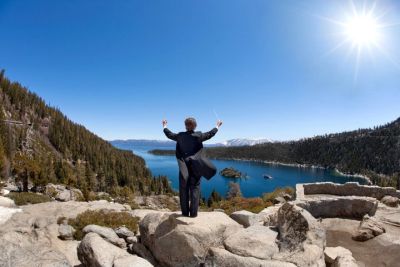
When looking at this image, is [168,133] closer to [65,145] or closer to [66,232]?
[66,232]

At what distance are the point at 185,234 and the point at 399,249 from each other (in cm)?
787

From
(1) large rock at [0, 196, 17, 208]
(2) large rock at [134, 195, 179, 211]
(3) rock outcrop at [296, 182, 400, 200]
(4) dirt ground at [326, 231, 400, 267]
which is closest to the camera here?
(4) dirt ground at [326, 231, 400, 267]

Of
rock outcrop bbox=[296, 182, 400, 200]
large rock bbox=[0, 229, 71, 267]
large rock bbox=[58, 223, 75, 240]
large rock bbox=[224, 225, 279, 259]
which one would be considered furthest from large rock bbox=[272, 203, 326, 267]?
rock outcrop bbox=[296, 182, 400, 200]

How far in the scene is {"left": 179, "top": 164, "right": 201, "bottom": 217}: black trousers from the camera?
862 centimetres

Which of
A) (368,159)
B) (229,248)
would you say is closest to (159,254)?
(229,248)

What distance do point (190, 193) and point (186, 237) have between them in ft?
4.44

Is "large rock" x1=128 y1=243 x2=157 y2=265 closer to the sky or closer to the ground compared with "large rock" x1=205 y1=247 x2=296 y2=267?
closer to the ground

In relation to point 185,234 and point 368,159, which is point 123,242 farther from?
point 368,159

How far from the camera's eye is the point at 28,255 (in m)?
8.00

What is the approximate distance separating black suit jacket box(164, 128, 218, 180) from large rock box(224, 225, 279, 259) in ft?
6.04

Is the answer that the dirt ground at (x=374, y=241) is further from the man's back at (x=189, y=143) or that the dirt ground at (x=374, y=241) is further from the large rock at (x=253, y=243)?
the man's back at (x=189, y=143)

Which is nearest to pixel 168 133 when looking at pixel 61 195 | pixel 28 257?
pixel 28 257

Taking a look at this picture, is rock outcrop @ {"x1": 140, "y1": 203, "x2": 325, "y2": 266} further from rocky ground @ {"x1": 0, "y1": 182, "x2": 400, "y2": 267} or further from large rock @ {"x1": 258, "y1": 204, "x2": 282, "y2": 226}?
large rock @ {"x1": 258, "y1": 204, "x2": 282, "y2": 226}

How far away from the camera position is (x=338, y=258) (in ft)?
27.4
